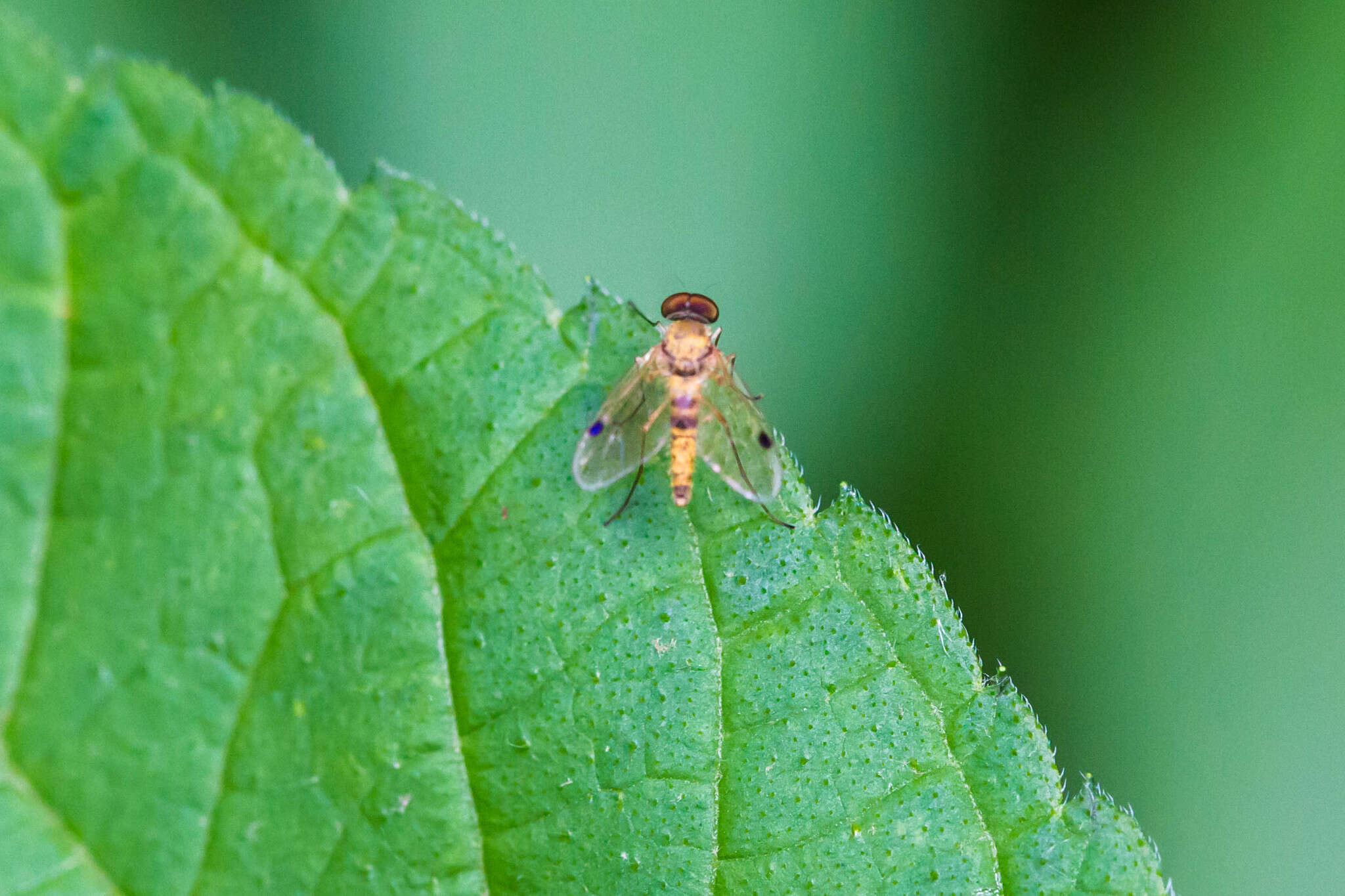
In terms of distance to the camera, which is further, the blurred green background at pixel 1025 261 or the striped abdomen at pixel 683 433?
the blurred green background at pixel 1025 261

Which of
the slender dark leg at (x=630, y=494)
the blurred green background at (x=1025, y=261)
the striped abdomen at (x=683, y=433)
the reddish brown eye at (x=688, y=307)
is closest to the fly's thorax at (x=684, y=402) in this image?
the striped abdomen at (x=683, y=433)

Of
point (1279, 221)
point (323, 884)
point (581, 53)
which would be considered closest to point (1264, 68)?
point (1279, 221)

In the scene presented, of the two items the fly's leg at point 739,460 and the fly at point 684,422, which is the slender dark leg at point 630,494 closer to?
the fly at point 684,422

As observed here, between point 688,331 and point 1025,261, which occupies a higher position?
point 1025,261

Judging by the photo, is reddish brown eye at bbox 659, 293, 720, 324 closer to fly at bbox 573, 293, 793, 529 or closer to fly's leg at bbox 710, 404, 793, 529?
fly at bbox 573, 293, 793, 529

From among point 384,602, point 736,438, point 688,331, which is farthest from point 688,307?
point 384,602

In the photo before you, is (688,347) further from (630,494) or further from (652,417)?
(630,494)

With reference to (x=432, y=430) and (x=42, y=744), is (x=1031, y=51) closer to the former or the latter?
(x=432, y=430)
